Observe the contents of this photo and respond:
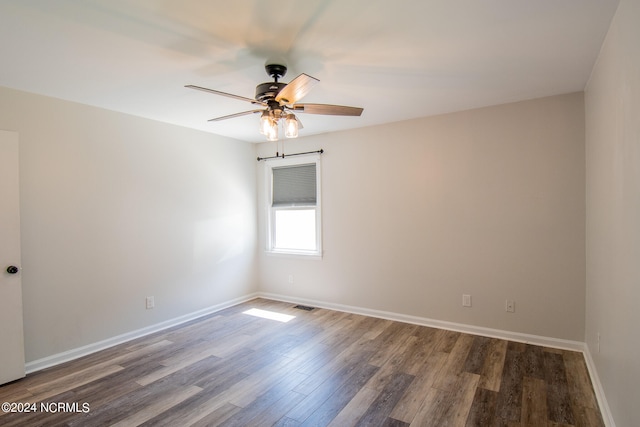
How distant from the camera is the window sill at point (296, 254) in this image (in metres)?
4.76

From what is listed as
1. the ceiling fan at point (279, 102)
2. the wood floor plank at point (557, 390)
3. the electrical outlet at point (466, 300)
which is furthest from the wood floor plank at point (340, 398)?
the ceiling fan at point (279, 102)

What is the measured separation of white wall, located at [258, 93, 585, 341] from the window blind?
272 millimetres

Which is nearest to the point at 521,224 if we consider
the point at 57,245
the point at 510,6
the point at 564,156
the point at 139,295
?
the point at 564,156

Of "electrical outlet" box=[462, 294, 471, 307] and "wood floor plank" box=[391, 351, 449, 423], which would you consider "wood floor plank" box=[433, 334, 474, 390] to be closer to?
"wood floor plank" box=[391, 351, 449, 423]

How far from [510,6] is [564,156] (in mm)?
1993

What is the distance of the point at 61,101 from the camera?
3.09m

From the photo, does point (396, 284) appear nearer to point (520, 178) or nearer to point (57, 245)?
point (520, 178)

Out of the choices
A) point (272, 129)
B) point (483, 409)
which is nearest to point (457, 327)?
point (483, 409)

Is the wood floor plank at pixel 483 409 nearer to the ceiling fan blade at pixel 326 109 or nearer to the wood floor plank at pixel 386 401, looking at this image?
the wood floor plank at pixel 386 401

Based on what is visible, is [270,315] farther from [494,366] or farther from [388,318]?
[494,366]

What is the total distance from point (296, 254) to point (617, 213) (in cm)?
373

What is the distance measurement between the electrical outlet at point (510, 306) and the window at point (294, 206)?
7.81 ft

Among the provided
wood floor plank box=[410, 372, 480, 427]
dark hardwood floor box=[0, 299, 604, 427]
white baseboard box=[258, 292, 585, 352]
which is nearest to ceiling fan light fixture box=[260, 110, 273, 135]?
dark hardwood floor box=[0, 299, 604, 427]

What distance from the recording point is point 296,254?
4934mm
